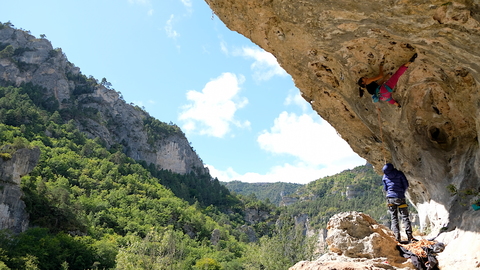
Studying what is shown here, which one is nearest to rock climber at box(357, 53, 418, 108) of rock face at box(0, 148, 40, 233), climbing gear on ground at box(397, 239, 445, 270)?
climbing gear on ground at box(397, 239, 445, 270)

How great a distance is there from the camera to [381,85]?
7.64 m

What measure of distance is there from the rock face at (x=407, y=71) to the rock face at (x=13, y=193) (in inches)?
1436

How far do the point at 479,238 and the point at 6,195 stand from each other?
40.6m

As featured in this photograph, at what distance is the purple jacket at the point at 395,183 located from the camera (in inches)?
287

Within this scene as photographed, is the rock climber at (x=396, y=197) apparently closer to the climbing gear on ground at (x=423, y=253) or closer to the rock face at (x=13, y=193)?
the climbing gear on ground at (x=423, y=253)

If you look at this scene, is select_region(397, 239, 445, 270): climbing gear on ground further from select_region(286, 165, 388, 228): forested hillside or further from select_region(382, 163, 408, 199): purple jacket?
select_region(286, 165, 388, 228): forested hillside

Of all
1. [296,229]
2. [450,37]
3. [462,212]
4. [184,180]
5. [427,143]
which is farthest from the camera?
[184,180]

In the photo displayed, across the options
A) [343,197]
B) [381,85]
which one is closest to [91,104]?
[343,197]

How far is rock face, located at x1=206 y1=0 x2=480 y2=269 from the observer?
5.21m

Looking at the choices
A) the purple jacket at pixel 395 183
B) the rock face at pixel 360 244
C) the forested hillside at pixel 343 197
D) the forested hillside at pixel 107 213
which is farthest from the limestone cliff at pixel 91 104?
the rock face at pixel 360 244

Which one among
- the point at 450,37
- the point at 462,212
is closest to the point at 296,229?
the point at 462,212

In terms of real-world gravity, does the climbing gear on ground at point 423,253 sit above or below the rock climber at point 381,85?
below

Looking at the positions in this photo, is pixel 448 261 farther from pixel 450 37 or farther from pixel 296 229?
pixel 296 229

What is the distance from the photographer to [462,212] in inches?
246
